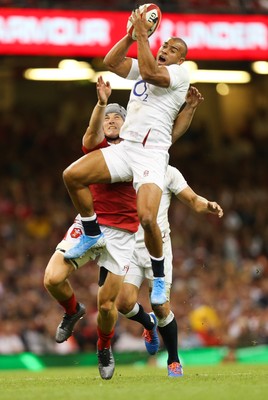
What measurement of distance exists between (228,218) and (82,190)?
39.6 feet

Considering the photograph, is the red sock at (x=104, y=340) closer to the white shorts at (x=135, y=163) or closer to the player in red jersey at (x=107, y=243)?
the player in red jersey at (x=107, y=243)

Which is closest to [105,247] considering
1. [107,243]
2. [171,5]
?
[107,243]

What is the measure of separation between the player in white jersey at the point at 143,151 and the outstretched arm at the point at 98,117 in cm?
21

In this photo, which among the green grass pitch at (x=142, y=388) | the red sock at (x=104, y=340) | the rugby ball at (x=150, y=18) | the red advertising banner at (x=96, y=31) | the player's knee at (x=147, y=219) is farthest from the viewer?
the red advertising banner at (x=96, y=31)

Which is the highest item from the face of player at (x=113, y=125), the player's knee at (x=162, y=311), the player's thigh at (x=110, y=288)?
the face of player at (x=113, y=125)

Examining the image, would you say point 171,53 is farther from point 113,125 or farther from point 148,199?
point 148,199

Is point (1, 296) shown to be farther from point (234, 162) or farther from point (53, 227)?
point (234, 162)

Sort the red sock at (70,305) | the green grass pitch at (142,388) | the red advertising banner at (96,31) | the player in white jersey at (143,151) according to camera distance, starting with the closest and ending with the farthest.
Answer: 1. the green grass pitch at (142,388)
2. the player in white jersey at (143,151)
3. the red sock at (70,305)
4. the red advertising banner at (96,31)

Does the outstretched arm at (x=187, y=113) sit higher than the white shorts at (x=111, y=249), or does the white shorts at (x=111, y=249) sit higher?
the outstretched arm at (x=187, y=113)

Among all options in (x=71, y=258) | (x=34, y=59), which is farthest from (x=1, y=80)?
(x=71, y=258)

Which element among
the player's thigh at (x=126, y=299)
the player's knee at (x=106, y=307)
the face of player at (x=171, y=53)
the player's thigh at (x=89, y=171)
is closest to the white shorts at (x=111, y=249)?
the player's knee at (x=106, y=307)

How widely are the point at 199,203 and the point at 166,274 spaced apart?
2.96 ft

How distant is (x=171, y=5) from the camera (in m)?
19.1

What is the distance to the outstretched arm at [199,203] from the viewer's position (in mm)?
11251
